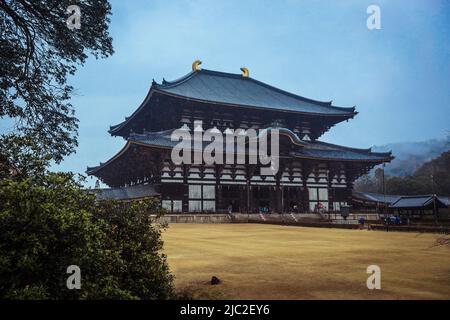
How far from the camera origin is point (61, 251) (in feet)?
12.9

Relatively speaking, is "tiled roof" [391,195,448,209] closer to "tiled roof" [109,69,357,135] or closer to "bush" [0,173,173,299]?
"tiled roof" [109,69,357,135]

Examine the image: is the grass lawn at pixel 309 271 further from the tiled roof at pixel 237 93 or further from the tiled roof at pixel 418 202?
the tiled roof at pixel 237 93

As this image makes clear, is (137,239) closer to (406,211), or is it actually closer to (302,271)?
(302,271)

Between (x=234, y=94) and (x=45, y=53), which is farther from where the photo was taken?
(x=234, y=94)

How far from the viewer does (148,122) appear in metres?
37.4

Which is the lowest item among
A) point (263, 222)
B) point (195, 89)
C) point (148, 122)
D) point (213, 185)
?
point (263, 222)

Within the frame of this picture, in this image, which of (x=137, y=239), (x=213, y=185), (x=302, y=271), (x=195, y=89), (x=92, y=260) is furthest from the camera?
(x=195, y=89)

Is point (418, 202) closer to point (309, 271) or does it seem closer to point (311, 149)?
point (311, 149)

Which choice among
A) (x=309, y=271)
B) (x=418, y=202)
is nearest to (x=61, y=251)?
(x=309, y=271)

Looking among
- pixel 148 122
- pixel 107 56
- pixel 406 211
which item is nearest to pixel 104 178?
pixel 148 122

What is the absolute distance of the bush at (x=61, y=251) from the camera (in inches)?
141

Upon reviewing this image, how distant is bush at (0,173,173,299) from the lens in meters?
3.59

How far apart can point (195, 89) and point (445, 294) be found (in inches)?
1250

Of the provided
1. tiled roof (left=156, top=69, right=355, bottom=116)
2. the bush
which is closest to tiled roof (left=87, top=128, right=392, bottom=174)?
tiled roof (left=156, top=69, right=355, bottom=116)
